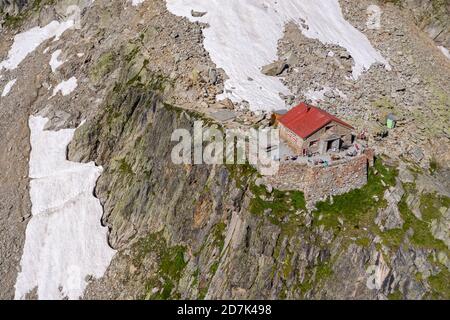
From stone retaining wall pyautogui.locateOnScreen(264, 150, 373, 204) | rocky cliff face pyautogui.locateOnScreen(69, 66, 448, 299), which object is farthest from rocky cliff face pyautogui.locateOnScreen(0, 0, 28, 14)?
stone retaining wall pyautogui.locateOnScreen(264, 150, 373, 204)

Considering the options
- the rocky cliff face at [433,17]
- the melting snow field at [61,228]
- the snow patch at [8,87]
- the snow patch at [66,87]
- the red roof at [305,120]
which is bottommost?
the melting snow field at [61,228]

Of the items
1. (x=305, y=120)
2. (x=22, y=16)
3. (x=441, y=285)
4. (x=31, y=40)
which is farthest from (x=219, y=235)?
(x=22, y=16)

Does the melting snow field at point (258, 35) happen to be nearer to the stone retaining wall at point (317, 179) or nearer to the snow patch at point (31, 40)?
the stone retaining wall at point (317, 179)

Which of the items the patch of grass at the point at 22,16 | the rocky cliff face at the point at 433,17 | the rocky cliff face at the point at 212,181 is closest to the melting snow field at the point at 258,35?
the rocky cliff face at the point at 212,181

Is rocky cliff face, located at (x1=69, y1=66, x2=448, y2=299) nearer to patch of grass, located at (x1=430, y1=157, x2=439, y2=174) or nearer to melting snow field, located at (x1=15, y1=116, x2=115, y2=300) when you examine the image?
melting snow field, located at (x1=15, y1=116, x2=115, y2=300)
